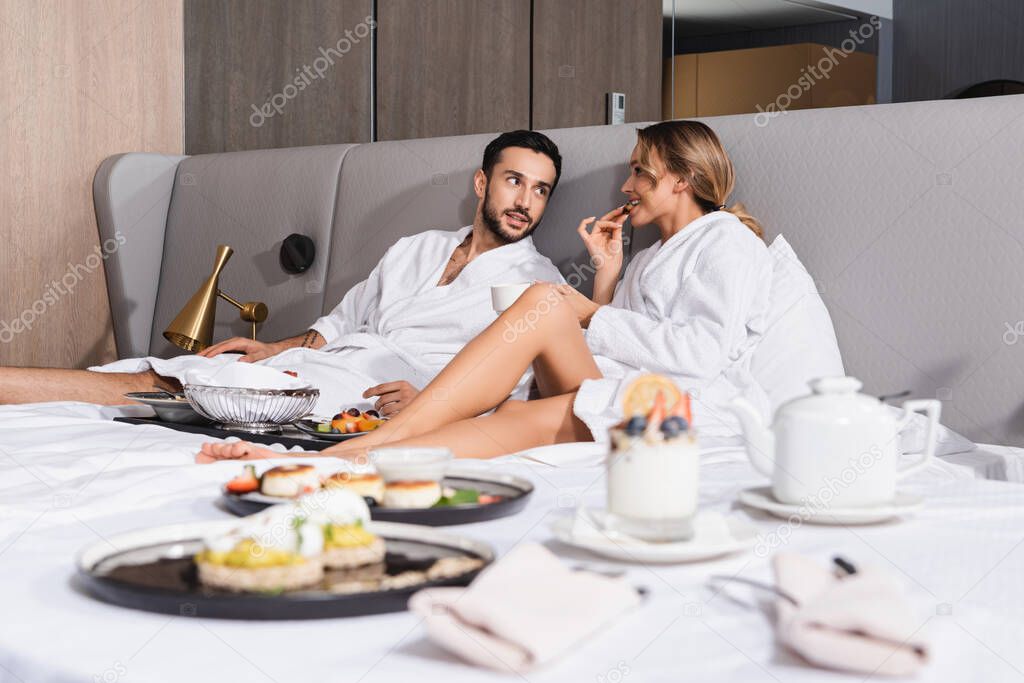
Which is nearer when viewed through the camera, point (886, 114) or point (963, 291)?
point (963, 291)

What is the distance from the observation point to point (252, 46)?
3205 mm

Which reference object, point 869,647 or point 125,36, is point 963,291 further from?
point 125,36

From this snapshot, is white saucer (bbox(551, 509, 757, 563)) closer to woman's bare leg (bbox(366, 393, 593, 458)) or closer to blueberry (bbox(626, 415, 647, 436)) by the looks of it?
blueberry (bbox(626, 415, 647, 436))

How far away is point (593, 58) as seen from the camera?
13.0ft

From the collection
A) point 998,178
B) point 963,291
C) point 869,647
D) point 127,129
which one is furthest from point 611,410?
point 127,129

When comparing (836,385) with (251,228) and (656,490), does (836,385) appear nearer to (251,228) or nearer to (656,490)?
(656,490)

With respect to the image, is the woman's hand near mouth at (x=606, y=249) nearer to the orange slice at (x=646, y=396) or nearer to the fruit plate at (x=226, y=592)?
the orange slice at (x=646, y=396)

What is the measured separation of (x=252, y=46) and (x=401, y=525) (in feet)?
8.93

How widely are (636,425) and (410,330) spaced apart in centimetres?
155

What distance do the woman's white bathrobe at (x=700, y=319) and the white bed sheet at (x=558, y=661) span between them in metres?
0.73

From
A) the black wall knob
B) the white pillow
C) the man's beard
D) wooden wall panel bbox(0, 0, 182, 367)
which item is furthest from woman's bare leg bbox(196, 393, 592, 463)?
wooden wall panel bbox(0, 0, 182, 367)

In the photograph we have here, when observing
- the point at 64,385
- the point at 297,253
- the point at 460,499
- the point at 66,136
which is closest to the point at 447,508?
the point at 460,499

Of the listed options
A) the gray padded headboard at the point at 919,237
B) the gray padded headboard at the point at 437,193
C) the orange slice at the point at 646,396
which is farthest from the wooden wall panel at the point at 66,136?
the orange slice at the point at 646,396

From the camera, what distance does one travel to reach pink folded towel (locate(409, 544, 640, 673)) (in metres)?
0.55
